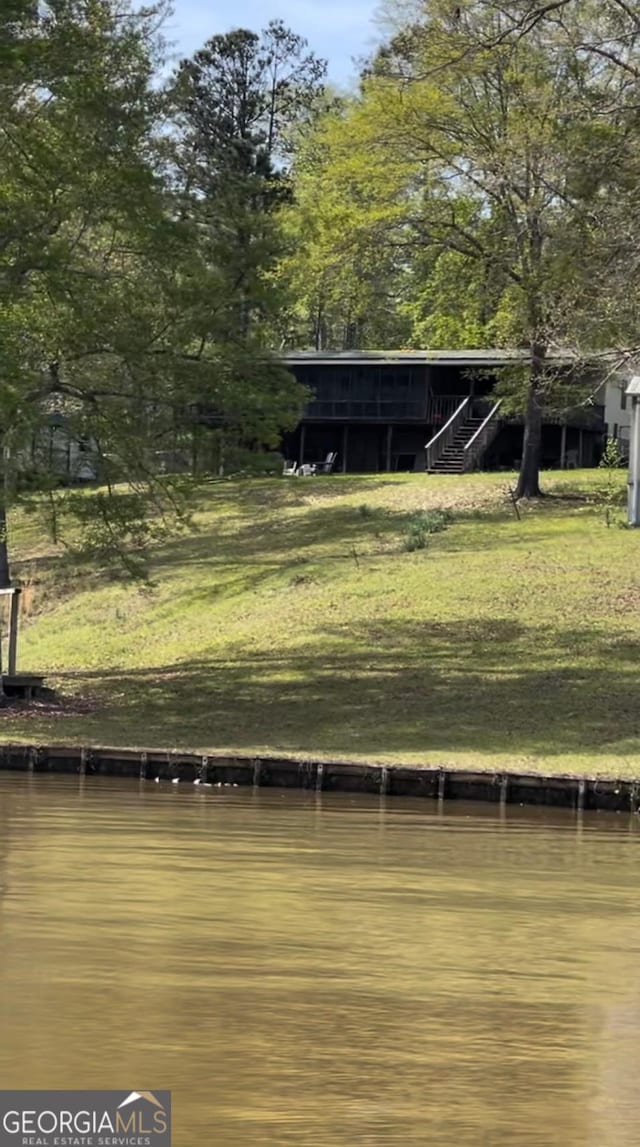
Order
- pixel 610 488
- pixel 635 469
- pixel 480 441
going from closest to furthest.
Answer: pixel 635 469 → pixel 610 488 → pixel 480 441

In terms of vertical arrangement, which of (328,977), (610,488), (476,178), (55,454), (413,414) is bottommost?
(328,977)

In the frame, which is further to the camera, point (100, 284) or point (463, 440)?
point (463, 440)

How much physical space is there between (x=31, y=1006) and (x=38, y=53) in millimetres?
19622

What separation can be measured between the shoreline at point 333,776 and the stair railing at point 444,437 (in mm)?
34040

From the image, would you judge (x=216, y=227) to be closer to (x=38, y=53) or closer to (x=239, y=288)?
(x=239, y=288)

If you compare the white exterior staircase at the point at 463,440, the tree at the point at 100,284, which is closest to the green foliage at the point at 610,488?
the white exterior staircase at the point at 463,440

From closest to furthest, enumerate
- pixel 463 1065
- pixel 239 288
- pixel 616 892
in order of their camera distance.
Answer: pixel 463 1065 → pixel 616 892 → pixel 239 288

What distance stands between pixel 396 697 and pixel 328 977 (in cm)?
1562

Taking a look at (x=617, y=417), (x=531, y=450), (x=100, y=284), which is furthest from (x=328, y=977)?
(x=617, y=417)

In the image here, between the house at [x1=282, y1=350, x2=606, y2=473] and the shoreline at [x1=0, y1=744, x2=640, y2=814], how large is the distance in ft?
118

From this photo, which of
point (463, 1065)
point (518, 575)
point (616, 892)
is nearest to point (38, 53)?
point (518, 575)

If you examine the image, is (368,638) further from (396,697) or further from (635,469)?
(635,469)

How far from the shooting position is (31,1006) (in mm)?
9602

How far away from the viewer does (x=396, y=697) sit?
2633 centimetres
